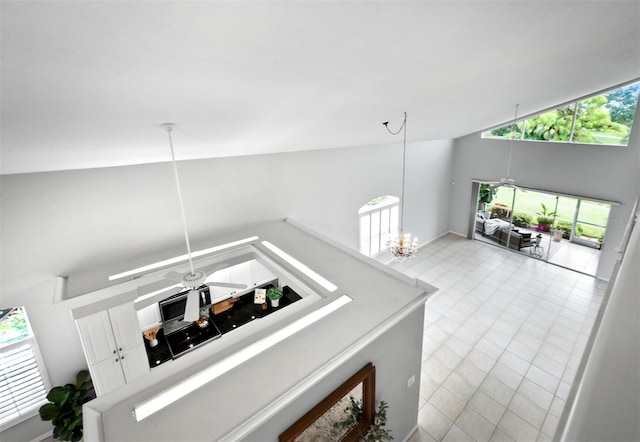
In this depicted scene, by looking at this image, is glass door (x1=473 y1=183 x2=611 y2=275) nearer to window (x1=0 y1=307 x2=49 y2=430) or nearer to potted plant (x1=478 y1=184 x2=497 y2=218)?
potted plant (x1=478 y1=184 x2=497 y2=218)

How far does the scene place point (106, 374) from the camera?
390cm

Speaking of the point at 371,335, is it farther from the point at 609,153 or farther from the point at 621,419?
the point at 609,153

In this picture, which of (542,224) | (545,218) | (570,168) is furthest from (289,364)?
(542,224)

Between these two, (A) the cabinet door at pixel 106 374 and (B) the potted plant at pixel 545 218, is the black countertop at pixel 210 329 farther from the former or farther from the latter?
(B) the potted plant at pixel 545 218

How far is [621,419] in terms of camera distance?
1.79 feet

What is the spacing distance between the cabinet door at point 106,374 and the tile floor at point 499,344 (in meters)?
4.08

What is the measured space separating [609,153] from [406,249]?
5936 mm

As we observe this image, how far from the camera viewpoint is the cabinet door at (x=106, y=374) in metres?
3.82

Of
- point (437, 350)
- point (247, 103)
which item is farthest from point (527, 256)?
point (247, 103)

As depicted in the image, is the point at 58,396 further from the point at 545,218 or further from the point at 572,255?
the point at 545,218

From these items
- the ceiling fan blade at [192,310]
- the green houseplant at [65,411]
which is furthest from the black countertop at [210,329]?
the ceiling fan blade at [192,310]

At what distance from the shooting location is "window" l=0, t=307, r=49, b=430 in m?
3.85

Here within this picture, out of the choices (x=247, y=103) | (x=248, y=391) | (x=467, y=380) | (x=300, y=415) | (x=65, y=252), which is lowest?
(x=467, y=380)

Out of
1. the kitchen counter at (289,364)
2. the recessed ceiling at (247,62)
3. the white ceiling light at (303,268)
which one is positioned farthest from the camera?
the white ceiling light at (303,268)
